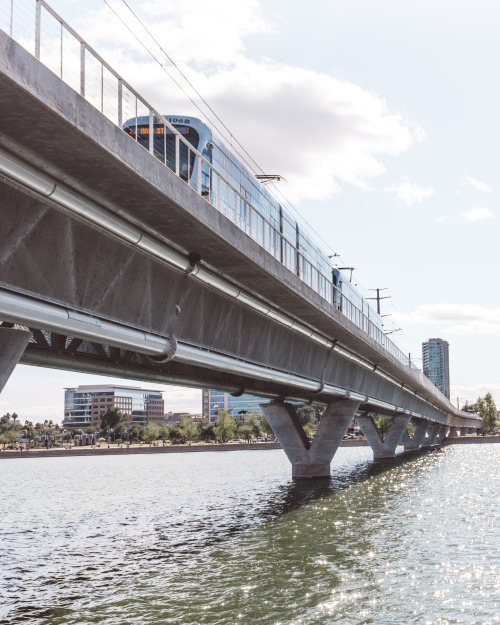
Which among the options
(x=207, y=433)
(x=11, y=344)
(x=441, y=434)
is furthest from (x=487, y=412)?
(x=11, y=344)

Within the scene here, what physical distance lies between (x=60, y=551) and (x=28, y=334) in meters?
12.2

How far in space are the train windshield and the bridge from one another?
0.95 metres

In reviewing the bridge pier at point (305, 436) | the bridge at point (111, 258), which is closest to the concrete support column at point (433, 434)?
the bridge pier at point (305, 436)

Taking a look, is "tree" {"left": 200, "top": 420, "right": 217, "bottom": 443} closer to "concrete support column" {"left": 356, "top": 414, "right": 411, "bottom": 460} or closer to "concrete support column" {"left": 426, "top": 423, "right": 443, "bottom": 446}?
"concrete support column" {"left": 426, "top": 423, "right": 443, "bottom": 446}

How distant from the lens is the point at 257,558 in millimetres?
20875

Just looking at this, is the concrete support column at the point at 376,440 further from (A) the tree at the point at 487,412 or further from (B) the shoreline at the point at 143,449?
(A) the tree at the point at 487,412

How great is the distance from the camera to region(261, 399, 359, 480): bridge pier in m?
49.6

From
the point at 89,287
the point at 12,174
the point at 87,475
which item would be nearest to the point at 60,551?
the point at 89,287

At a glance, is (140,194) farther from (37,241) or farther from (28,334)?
(28,334)

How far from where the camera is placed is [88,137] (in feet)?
38.5

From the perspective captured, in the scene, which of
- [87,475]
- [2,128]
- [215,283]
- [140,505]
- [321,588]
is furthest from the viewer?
[87,475]

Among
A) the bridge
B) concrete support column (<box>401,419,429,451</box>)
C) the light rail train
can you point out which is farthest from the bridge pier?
concrete support column (<box>401,419,429,451</box>)

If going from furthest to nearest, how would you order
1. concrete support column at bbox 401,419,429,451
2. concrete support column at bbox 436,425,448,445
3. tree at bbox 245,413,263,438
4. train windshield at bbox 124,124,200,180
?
1. tree at bbox 245,413,263,438
2. concrete support column at bbox 436,425,448,445
3. concrete support column at bbox 401,419,429,451
4. train windshield at bbox 124,124,200,180

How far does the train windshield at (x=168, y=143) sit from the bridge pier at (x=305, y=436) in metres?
25.3
